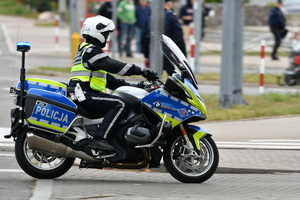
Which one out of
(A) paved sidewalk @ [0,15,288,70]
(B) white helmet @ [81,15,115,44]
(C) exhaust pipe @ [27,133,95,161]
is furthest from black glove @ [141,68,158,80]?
(A) paved sidewalk @ [0,15,288,70]

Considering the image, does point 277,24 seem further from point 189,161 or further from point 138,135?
point 138,135

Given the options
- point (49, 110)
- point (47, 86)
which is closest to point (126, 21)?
point (47, 86)

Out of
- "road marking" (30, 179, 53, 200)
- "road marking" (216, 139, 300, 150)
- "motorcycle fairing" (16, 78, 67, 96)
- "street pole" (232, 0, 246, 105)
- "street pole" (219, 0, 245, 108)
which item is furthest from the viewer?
"street pole" (232, 0, 246, 105)

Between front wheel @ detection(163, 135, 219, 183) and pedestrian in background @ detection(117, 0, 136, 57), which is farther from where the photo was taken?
pedestrian in background @ detection(117, 0, 136, 57)

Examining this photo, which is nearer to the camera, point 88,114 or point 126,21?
point 88,114

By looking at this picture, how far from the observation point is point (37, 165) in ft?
23.0

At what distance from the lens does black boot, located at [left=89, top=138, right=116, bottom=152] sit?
6.87 meters

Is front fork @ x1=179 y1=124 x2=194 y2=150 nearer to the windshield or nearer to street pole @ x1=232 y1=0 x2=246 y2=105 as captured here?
the windshield

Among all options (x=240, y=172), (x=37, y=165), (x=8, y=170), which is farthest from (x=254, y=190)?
(x=8, y=170)

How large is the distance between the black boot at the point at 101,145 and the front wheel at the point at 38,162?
1.15 ft

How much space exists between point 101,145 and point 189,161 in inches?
36.8

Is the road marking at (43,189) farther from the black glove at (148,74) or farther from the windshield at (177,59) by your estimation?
the windshield at (177,59)

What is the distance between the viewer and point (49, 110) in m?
6.86

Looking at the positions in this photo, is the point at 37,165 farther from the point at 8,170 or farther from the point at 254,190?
the point at 254,190
